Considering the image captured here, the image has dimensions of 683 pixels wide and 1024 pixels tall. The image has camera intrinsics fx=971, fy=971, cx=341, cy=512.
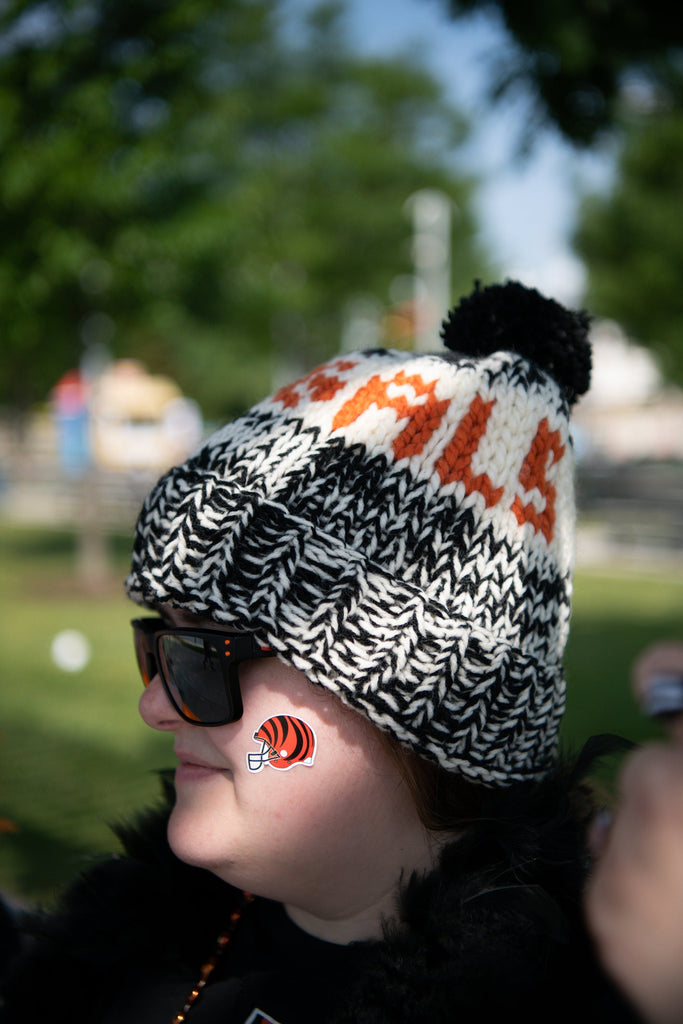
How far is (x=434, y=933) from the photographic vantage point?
1146 millimetres

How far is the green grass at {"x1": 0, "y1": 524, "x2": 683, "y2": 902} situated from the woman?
30 centimetres

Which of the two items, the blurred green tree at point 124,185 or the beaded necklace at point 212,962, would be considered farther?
the blurred green tree at point 124,185

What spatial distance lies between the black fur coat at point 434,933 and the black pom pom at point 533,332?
1.93 feet

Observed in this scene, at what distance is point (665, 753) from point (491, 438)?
642mm

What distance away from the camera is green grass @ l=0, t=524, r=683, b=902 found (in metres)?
4.24

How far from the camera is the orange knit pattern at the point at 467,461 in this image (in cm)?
123

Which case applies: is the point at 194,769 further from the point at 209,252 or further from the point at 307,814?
the point at 209,252

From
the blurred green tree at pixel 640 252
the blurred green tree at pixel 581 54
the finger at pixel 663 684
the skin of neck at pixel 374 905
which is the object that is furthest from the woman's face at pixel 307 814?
the blurred green tree at pixel 640 252

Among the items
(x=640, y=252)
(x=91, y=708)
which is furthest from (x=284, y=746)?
(x=640, y=252)

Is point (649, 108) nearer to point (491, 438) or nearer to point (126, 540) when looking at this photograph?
point (491, 438)

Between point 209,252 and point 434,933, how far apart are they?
9885 mm

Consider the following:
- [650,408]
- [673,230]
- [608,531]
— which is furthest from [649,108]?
[650,408]

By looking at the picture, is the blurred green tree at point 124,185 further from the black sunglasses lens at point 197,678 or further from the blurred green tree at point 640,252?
the black sunglasses lens at point 197,678

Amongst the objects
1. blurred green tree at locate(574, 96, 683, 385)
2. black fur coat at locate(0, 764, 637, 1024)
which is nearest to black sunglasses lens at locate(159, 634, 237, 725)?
black fur coat at locate(0, 764, 637, 1024)
